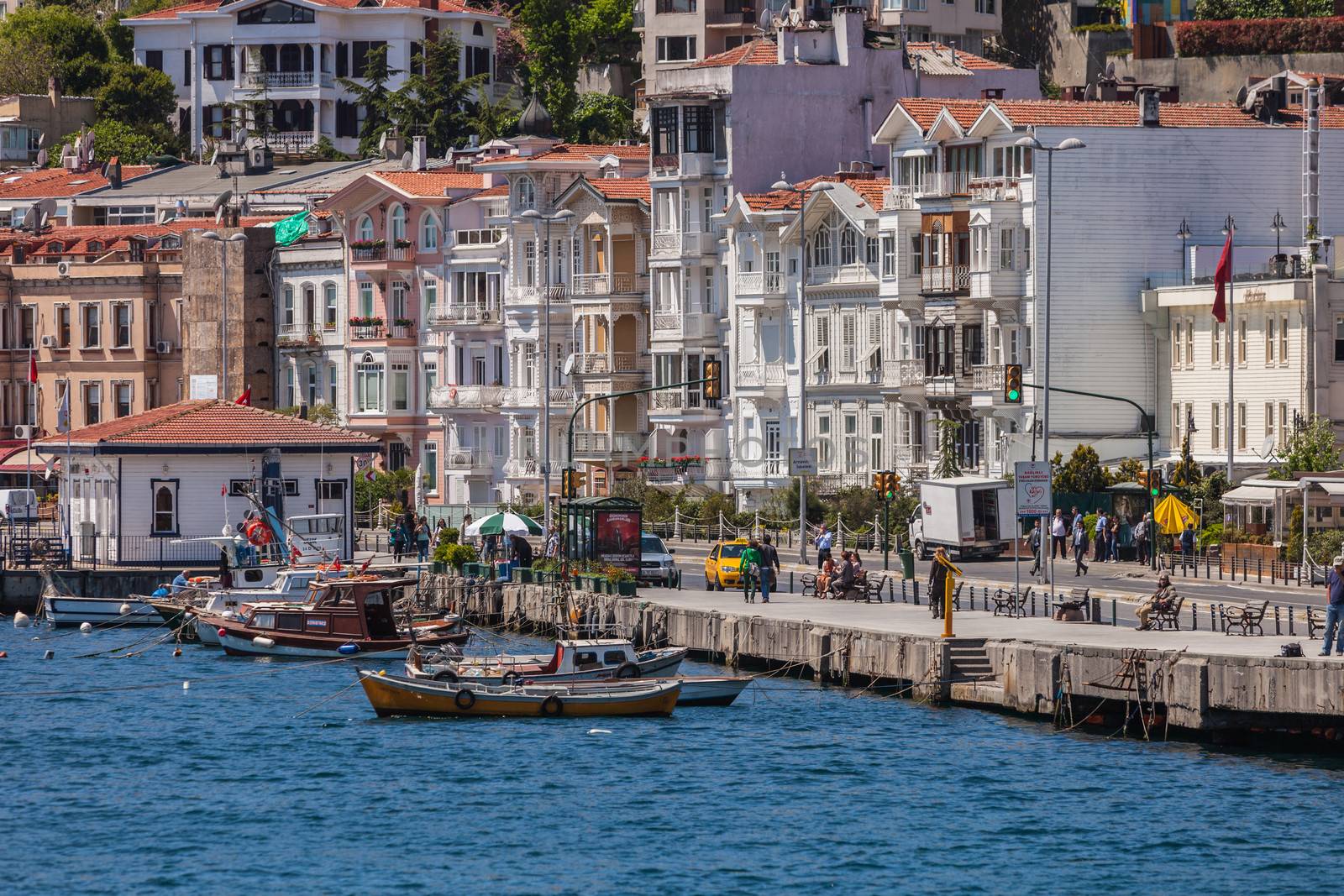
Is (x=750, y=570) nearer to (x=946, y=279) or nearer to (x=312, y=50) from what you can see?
(x=946, y=279)

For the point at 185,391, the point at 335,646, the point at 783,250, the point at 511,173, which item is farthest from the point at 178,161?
the point at 335,646

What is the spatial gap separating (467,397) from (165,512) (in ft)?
93.8

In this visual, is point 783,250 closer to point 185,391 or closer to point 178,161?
point 185,391

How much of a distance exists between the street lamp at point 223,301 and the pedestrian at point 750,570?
50.5m

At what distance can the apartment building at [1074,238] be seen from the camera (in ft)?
299

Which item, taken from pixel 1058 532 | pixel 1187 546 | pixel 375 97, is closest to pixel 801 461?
pixel 1058 532

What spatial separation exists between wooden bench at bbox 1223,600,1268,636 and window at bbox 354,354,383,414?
62.7 m

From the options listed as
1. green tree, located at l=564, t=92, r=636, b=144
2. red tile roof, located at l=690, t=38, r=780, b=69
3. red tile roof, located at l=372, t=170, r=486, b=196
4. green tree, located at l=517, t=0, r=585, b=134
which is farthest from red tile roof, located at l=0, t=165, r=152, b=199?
red tile roof, located at l=690, t=38, r=780, b=69

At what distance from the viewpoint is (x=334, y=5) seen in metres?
156

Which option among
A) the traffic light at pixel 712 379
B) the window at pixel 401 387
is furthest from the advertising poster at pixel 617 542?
the window at pixel 401 387

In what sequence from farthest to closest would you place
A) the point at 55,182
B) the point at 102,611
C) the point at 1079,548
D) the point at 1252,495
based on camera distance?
the point at 55,182 → the point at 102,611 → the point at 1252,495 → the point at 1079,548

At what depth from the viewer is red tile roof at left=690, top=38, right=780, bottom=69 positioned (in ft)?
343

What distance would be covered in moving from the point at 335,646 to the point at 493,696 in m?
12.6

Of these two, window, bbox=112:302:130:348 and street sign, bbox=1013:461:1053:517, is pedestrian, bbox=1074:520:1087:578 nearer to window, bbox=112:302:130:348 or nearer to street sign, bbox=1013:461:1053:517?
street sign, bbox=1013:461:1053:517
